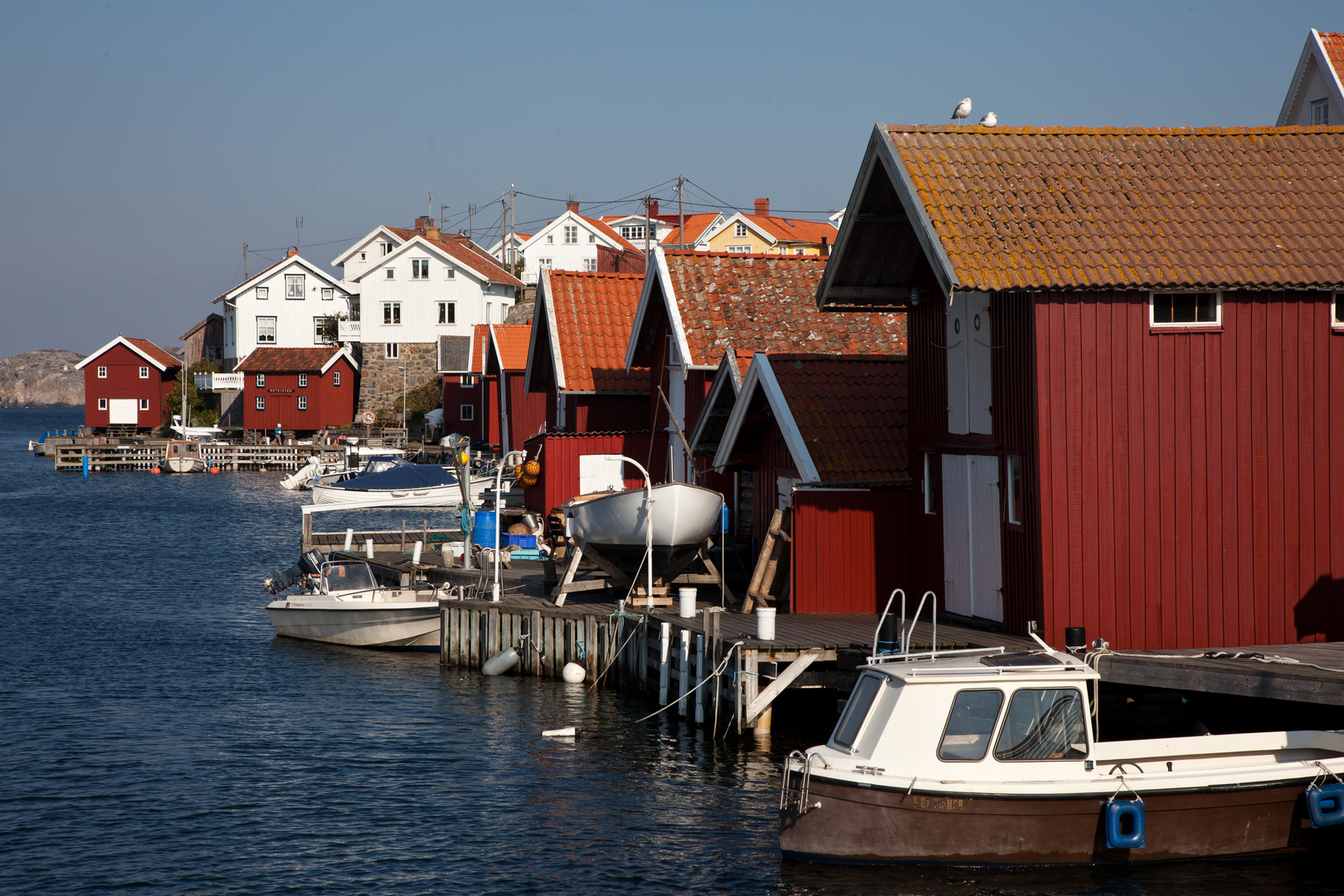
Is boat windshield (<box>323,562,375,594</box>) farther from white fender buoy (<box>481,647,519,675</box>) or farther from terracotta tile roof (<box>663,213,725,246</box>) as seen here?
terracotta tile roof (<box>663,213,725,246</box>)

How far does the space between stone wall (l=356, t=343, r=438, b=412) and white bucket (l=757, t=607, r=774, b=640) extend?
233ft

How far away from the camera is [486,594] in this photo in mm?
25750

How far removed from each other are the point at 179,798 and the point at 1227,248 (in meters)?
15.7

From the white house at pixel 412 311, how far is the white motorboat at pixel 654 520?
6530 cm

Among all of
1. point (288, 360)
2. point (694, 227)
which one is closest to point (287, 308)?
point (288, 360)

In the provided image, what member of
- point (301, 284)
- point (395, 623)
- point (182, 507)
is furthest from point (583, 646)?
point (301, 284)

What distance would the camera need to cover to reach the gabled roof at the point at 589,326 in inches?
1321

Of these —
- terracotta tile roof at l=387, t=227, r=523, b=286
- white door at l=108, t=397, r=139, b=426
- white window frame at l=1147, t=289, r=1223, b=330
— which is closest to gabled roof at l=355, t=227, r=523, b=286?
terracotta tile roof at l=387, t=227, r=523, b=286

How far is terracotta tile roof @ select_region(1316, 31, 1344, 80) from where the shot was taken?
29844 mm

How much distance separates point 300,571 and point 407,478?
928 inches

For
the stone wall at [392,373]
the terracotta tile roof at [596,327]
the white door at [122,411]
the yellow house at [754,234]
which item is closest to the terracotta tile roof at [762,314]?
the terracotta tile roof at [596,327]

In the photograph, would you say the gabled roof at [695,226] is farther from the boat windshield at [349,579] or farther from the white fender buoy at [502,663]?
the white fender buoy at [502,663]

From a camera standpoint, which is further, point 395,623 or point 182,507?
point 182,507

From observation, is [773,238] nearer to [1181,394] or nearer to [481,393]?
[481,393]
